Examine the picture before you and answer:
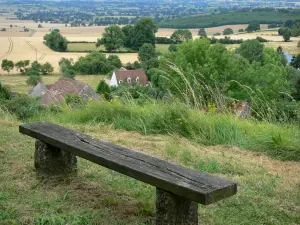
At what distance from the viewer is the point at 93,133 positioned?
5672 mm

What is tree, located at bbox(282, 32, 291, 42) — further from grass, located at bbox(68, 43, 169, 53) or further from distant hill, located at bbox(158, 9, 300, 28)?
distant hill, located at bbox(158, 9, 300, 28)

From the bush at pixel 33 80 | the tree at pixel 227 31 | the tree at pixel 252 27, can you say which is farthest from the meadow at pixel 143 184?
the tree at pixel 252 27

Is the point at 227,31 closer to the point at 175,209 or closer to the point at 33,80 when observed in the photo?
the point at 33,80

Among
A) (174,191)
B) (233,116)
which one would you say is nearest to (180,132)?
(233,116)

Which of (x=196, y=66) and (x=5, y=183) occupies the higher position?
(x=5, y=183)

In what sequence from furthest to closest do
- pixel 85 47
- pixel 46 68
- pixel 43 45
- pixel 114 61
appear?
pixel 85 47, pixel 43 45, pixel 114 61, pixel 46 68

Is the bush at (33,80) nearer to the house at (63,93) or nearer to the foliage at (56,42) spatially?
the foliage at (56,42)

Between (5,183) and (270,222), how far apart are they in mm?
2203

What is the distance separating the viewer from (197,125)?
5406 mm

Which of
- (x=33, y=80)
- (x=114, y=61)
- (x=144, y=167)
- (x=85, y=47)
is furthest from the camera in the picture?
(x=85, y=47)

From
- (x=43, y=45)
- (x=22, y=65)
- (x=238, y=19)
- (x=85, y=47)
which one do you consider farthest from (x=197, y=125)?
(x=238, y=19)

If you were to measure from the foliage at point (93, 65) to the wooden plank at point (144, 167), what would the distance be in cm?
4369

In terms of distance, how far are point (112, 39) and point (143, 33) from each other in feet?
14.8

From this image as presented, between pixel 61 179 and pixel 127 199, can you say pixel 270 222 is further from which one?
pixel 61 179
